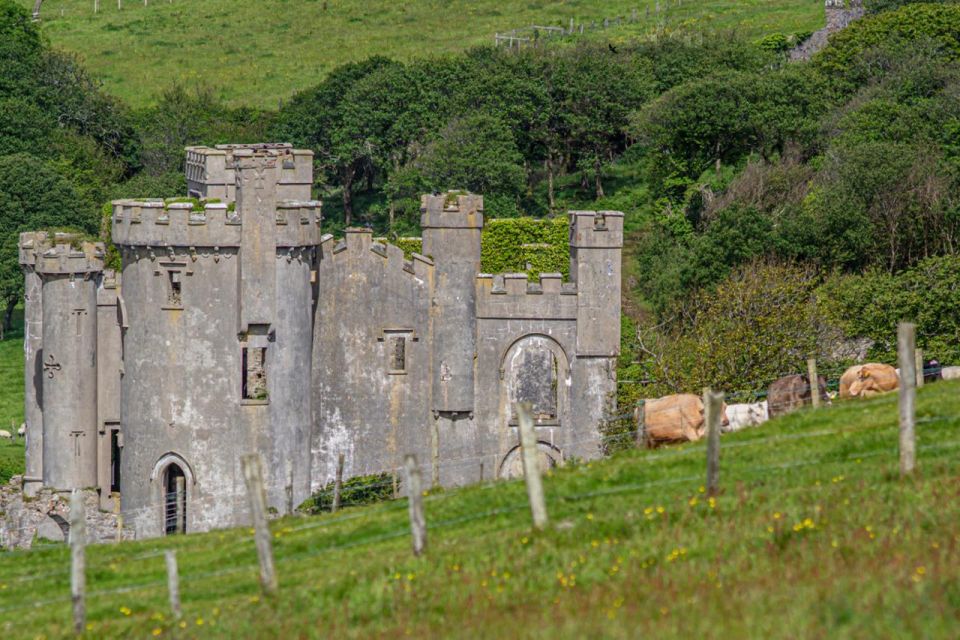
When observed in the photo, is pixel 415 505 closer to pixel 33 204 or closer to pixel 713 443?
pixel 713 443

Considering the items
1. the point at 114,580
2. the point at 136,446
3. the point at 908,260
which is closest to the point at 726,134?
the point at 908,260

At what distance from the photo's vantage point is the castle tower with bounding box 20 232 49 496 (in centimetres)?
5425

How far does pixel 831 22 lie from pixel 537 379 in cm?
6852

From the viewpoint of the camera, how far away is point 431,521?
101 feet

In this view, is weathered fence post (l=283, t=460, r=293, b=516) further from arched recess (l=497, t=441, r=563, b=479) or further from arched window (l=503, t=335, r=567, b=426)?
arched window (l=503, t=335, r=567, b=426)

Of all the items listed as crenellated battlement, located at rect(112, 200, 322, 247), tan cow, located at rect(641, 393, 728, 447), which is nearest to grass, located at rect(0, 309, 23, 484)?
crenellated battlement, located at rect(112, 200, 322, 247)

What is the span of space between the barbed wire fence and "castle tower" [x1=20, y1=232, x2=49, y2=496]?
66.7ft

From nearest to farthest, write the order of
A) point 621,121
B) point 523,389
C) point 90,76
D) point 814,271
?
point 523,389
point 814,271
point 621,121
point 90,76

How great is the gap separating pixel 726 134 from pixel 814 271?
23.2 metres

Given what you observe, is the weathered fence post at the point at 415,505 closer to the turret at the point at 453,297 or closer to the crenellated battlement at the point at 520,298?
the turret at the point at 453,297

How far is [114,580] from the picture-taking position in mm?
31094

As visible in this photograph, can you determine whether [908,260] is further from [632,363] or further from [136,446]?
[136,446]

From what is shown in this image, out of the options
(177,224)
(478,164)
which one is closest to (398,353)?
(177,224)

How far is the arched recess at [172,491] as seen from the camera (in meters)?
49.8
